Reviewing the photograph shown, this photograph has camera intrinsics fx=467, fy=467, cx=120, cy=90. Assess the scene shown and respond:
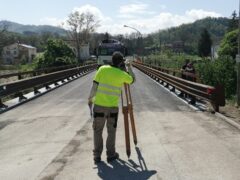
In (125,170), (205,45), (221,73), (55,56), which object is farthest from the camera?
(205,45)

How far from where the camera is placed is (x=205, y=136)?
31.7ft

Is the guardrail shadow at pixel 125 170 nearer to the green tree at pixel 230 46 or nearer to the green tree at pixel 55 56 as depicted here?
the green tree at pixel 55 56

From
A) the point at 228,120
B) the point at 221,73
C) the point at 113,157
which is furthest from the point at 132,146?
the point at 221,73

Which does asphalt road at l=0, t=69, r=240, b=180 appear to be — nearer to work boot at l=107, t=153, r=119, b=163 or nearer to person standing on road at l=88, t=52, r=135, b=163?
work boot at l=107, t=153, r=119, b=163

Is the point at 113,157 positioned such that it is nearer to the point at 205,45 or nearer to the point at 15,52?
the point at 205,45

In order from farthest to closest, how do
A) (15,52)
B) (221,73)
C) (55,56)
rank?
(15,52) < (55,56) < (221,73)

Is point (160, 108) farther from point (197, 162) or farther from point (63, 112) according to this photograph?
point (197, 162)

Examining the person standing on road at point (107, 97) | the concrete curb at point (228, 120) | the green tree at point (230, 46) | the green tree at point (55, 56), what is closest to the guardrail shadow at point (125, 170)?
the person standing on road at point (107, 97)

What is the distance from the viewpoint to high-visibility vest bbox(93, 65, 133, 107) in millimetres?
7512

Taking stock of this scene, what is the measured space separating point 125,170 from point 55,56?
180 ft

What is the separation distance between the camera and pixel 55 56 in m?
61.0

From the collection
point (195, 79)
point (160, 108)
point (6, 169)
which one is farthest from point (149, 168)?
point (195, 79)

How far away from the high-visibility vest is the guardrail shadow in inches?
37.5

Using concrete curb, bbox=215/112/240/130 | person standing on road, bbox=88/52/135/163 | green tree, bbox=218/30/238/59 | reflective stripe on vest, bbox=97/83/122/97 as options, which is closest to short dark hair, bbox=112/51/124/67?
person standing on road, bbox=88/52/135/163
